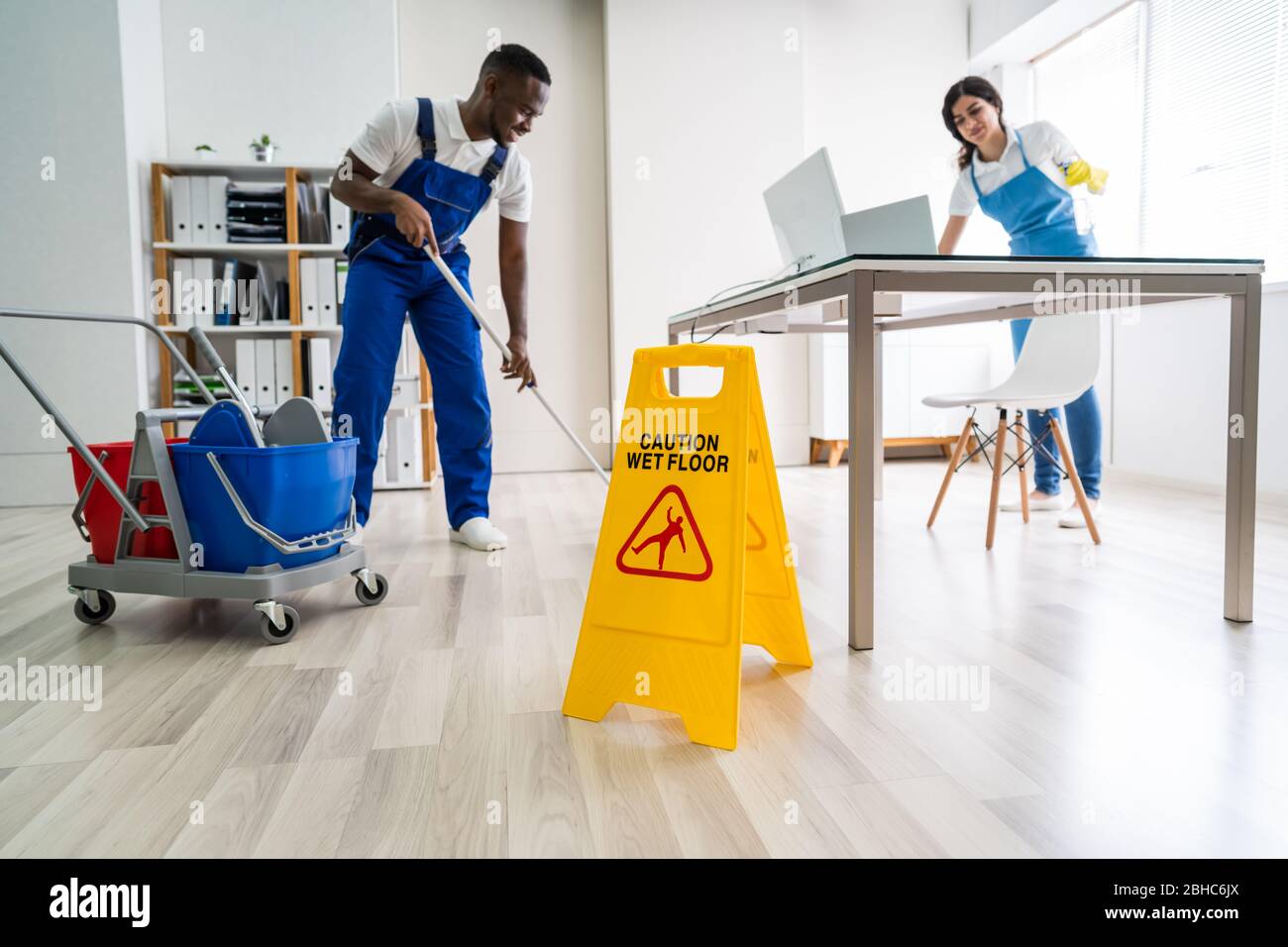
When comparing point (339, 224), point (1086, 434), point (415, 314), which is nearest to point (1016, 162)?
point (1086, 434)

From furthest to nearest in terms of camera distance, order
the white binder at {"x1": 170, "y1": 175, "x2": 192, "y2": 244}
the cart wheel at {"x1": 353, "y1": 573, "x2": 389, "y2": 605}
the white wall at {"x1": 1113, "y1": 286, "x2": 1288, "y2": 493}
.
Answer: the white binder at {"x1": 170, "y1": 175, "x2": 192, "y2": 244}, the white wall at {"x1": 1113, "y1": 286, "x2": 1288, "y2": 493}, the cart wheel at {"x1": 353, "y1": 573, "x2": 389, "y2": 605}

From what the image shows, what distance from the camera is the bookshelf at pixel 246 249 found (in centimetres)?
366

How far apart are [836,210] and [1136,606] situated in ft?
3.38

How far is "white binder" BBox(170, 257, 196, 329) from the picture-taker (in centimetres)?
367

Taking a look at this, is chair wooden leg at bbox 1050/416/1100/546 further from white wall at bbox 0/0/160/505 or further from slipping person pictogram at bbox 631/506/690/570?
white wall at bbox 0/0/160/505

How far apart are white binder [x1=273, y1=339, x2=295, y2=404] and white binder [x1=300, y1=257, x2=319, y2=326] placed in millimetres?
147

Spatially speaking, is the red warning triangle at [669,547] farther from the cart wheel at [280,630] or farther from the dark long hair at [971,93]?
the dark long hair at [971,93]

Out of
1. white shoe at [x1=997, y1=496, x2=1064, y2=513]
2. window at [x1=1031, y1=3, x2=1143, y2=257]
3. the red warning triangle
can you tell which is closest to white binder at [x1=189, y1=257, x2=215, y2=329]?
the red warning triangle

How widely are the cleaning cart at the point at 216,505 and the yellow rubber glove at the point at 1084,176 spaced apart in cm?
221

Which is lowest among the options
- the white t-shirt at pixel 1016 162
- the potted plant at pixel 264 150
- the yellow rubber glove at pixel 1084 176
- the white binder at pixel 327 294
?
the white binder at pixel 327 294

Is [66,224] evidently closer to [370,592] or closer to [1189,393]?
[370,592]

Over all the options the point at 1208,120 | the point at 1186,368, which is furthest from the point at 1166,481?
the point at 1208,120

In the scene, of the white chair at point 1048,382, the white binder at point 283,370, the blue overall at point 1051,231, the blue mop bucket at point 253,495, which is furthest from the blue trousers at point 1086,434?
the white binder at point 283,370

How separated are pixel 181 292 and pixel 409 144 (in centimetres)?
196
